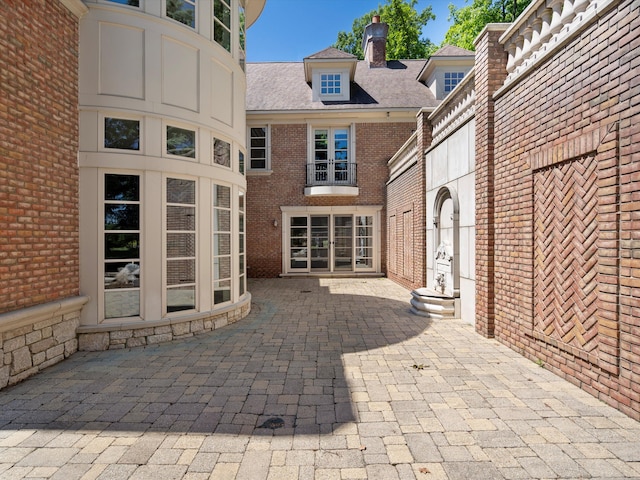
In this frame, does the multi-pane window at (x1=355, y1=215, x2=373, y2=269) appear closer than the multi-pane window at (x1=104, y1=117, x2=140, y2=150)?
No

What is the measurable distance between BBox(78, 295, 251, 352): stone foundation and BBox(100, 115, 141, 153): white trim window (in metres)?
2.63

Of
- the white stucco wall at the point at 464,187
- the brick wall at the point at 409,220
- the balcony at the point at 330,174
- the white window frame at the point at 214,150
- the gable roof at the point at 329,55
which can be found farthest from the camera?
the gable roof at the point at 329,55

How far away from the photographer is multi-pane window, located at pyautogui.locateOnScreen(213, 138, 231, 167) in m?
6.01

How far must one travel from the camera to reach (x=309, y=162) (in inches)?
523

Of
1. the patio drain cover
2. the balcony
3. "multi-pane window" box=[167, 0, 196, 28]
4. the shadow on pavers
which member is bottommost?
the shadow on pavers

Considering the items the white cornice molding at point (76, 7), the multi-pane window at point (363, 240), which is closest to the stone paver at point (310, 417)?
the white cornice molding at point (76, 7)

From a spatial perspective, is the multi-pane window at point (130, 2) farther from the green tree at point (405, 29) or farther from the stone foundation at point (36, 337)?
the green tree at point (405, 29)

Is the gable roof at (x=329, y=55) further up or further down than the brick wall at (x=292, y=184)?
further up

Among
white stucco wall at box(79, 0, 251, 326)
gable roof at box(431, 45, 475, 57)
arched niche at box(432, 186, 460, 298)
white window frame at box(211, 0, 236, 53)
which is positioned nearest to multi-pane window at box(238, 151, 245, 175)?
white stucco wall at box(79, 0, 251, 326)

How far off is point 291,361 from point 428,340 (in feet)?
→ 7.22

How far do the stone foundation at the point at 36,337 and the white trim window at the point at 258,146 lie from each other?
963 cm

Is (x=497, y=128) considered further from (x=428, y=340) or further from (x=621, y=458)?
(x=621, y=458)

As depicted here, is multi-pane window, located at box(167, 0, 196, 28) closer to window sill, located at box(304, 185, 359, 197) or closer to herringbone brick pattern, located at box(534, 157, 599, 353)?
herringbone brick pattern, located at box(534, 157, 599, 353)

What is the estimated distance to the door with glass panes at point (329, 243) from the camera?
43.6 ft
